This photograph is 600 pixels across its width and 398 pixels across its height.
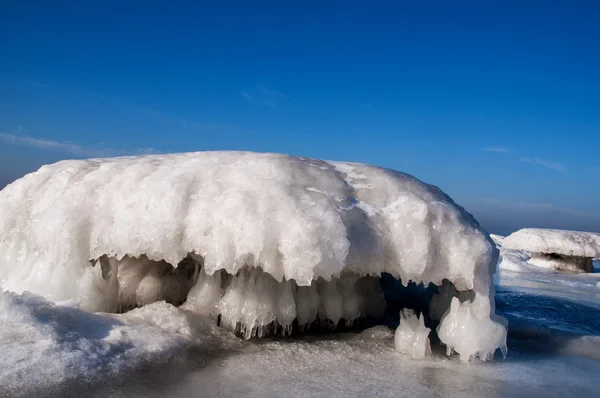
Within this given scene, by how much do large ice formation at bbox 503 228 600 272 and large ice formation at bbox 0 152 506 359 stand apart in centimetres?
895

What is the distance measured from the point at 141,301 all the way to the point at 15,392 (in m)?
1.81

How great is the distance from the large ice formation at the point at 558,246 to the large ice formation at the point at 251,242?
895cm

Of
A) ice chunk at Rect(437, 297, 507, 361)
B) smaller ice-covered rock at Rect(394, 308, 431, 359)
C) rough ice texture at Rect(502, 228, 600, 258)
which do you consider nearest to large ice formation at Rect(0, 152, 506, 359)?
ice chunk at Rect(437, 297, 507, 361)

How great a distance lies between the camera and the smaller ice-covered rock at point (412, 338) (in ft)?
10.8

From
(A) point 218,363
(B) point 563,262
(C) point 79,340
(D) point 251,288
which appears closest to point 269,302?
(D) point 251,288

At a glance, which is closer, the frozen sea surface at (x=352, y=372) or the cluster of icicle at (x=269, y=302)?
the frozen sea surface at (x=352, y=372)

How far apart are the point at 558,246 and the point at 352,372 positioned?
10588mm

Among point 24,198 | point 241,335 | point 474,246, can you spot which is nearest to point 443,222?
point 474,246

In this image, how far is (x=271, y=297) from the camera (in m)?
3.58

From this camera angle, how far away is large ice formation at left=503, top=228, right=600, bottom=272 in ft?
37.6

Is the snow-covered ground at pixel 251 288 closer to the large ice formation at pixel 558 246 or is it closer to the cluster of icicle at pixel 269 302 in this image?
the cluster of icicle at pixel 269 302

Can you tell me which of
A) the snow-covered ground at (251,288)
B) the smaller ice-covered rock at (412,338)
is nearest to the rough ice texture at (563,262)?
the snow-covered ground at (251,288)

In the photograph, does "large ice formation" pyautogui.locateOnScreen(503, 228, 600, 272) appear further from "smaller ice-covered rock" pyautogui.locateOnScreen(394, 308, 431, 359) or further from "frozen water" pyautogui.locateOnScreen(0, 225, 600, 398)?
"smaller ice-covered rock" pyautogui.locateOnScreen(394, 308, 431, 359)

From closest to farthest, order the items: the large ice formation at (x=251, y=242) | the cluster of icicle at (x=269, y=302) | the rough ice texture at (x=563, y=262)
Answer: the large ice formation at (x=251, y=242), the cluster of icicle at (x=269, y=302), the rough ice texture at (x=563, y=262)
